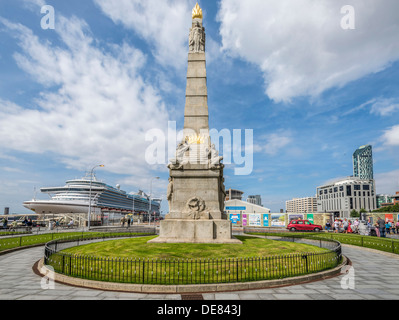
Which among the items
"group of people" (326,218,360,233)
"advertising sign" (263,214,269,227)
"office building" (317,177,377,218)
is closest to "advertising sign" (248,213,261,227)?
"advertising sign" (263,214,269,227)

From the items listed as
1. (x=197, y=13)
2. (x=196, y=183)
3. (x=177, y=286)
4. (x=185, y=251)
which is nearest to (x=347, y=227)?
(x=196, y=183)

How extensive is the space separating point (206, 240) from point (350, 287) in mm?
6820

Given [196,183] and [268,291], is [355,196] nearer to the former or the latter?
[196,183]

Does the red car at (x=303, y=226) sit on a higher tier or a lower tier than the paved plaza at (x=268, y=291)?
lower

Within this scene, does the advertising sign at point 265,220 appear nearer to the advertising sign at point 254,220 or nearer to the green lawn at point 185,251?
the advertising sign at point 254,220

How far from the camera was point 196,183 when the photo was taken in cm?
1498

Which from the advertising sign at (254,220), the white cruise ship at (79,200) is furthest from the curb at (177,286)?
the white cruise ship at (79,200)

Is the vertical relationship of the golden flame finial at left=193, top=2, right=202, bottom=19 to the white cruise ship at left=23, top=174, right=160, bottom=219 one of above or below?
above

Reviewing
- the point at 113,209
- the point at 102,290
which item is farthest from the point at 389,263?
the point at 113,209

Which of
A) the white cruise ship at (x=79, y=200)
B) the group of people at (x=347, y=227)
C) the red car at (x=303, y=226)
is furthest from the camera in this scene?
the white cruise ship at (x=79, y=200)

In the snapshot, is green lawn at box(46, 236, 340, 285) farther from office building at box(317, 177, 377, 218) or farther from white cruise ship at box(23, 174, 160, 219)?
office building at box(317, 177, 377, 218)

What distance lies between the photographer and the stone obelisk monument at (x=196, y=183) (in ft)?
46.0

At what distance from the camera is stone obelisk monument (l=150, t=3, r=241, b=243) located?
14.0 meters

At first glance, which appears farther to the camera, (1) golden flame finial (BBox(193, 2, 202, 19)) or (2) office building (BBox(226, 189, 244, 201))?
(2) office building (BBox(226, 189, 244, 201))
